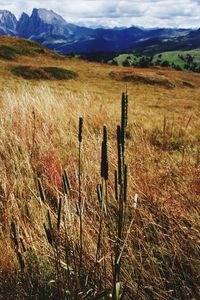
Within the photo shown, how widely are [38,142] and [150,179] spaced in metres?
2.35

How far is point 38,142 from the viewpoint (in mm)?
5742

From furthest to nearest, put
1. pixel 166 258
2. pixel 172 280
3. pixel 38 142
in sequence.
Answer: pixel 38 142 < pixel 166 258 < pixel 172 280

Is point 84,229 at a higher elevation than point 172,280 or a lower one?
higher

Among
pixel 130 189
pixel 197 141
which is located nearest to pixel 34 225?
pixel 130 189

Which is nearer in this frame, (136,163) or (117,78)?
(136,163)

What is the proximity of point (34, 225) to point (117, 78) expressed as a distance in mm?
42764

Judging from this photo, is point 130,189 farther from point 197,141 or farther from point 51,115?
point 197,141

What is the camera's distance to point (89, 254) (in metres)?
2.65

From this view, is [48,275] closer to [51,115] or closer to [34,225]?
[34,225]

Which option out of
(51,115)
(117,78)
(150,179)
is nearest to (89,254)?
(150,179)

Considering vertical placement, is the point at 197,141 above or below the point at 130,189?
below

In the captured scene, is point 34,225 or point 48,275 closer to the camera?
point 48,275

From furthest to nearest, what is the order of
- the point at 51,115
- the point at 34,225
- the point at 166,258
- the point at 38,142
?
1. the point at 51,115
2. the point at 38,142
3. the point at 34,225
4. the point at 166,258

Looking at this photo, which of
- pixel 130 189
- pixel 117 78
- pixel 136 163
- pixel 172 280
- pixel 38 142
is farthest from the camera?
pixel 117 78
